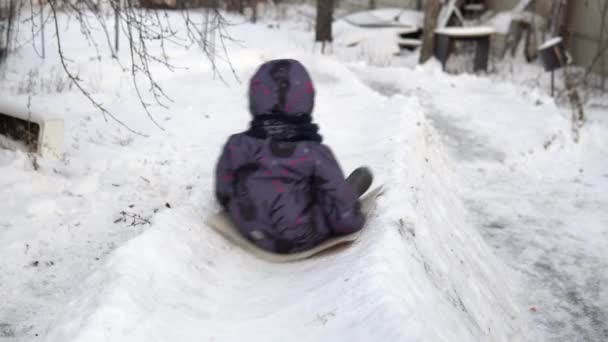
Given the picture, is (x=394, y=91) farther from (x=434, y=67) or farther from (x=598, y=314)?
(x=598, y=314)

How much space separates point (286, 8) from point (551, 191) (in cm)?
1839

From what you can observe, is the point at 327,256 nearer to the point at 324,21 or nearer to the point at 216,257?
the point at 216,257

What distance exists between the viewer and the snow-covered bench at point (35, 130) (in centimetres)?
604

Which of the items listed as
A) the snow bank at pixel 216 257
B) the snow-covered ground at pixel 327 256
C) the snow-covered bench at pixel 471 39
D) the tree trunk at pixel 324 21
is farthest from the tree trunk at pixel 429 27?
the snow bank at pixel 216 257

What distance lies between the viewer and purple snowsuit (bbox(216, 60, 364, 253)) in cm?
399

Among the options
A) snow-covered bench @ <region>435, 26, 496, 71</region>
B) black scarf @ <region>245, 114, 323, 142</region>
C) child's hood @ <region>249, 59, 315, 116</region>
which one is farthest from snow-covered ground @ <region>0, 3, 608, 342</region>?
snow-covered bench @ <region>435, 26, 496, 71</region>

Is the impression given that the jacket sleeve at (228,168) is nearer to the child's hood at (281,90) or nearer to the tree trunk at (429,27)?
the child's hood at (281,90)

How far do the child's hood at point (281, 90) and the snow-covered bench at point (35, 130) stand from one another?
283 centimetres

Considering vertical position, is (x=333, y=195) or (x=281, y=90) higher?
(x=281, y=90)

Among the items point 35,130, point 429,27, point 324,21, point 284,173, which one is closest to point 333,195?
point 284,173

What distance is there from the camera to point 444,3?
17.7 meters

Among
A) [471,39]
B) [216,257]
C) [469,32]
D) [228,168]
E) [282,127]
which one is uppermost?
[469,32]

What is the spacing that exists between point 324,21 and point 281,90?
14.1 meters

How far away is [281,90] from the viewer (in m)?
3.95
